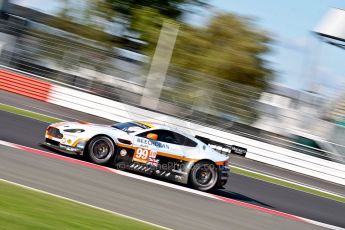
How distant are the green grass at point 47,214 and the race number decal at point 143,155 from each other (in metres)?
4.59

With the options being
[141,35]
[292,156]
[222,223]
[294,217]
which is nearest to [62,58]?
[292,156]

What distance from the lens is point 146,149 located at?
13.7 m

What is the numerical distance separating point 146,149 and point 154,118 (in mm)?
Answer: 10757

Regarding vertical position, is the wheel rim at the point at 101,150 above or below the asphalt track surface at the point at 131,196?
above

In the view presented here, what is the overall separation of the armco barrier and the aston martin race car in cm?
979

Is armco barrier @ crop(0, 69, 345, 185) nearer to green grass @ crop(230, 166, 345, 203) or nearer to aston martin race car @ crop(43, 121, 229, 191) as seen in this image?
green grass @ crop(230, 166, 345, 203)

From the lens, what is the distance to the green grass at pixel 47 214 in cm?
695

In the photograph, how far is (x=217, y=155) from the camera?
14125 mm

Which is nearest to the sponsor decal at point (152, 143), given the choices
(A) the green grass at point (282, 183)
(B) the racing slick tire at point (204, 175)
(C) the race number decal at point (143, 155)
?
(C) the race number decal at point (143, 155)

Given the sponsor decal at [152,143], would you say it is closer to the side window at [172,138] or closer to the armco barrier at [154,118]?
the side window at [172,138]

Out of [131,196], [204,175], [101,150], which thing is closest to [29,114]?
[101,150]

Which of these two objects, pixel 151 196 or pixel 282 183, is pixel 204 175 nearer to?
pixel 151 196

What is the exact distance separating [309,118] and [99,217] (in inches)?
682

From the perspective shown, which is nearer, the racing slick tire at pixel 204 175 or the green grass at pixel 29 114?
the racing slick tire at pixel 204 175
